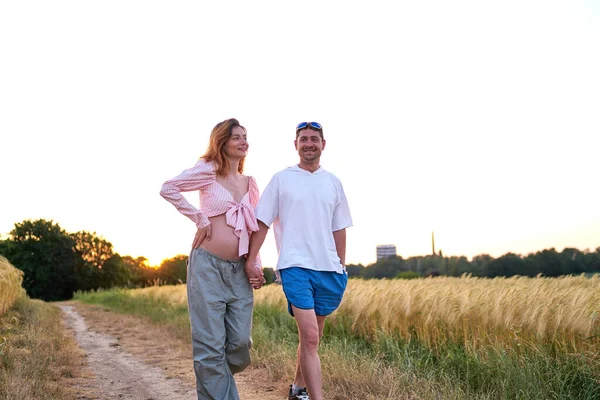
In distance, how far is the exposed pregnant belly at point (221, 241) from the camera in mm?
4469

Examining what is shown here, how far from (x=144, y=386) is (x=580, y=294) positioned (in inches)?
194

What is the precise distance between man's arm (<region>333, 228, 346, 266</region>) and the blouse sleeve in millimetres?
1127

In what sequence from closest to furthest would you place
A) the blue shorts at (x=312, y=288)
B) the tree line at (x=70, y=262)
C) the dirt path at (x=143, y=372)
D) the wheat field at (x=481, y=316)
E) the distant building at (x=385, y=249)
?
the blue shorts at (x=312, y=288) < the wheat field at (x=481, y=316) < the dirt path at (x=143, y=372) < the tree line at (x=70, y=262) < the distant building at (x=385, y=249)

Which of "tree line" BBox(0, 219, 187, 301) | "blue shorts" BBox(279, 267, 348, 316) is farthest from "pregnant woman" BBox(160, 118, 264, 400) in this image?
"tree line" BBox(0, 219, 187, 301)

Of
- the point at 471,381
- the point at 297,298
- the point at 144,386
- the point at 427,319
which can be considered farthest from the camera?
the point at 427,319

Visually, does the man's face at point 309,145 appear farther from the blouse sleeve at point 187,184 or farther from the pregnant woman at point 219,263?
the blouse sleeve at point 187,184

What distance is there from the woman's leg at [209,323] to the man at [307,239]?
0.94ft

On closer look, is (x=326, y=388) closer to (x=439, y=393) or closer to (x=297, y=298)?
(x=439, y=393)

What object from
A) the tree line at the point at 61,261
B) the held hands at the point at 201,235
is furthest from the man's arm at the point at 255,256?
the tree line at the point at 61,261

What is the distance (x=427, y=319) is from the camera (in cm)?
707

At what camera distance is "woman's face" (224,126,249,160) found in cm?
462

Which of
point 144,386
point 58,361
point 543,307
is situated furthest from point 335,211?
point 58,361

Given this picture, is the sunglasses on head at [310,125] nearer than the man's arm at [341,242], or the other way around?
the sunglasses on head at [310,125]

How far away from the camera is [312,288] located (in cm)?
461
